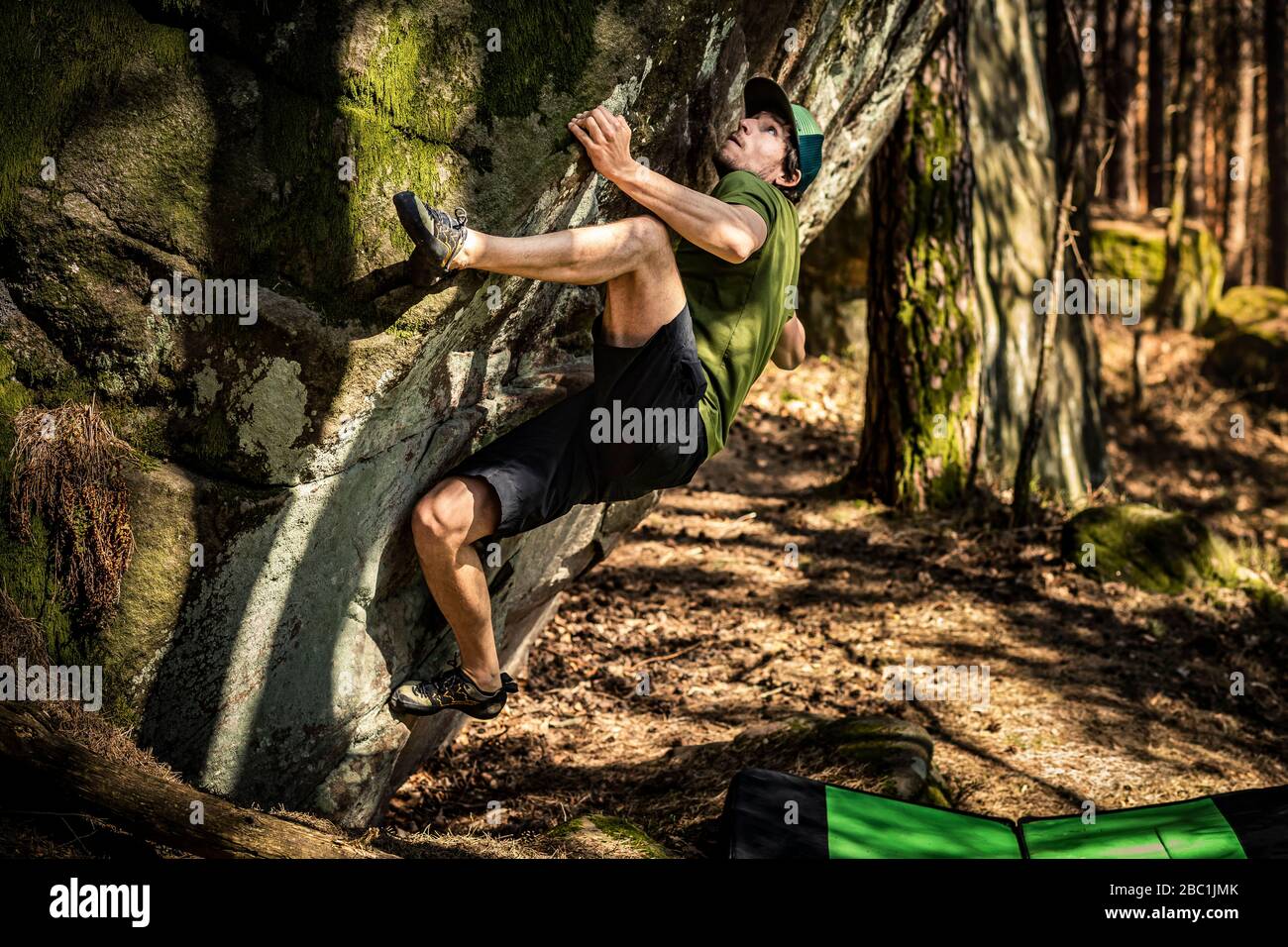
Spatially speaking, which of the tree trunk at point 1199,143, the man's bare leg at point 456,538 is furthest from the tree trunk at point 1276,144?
the man's bare leg at point 456,538

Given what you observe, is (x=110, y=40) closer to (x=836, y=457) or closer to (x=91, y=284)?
(x=91, y=284)

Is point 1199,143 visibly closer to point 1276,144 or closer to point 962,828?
point 1276,144

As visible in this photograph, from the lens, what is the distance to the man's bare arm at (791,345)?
18.0ft

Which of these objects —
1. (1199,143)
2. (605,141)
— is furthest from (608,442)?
(1199,143)

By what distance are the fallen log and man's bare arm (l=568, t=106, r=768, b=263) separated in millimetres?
2504

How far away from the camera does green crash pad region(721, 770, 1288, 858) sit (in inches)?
169

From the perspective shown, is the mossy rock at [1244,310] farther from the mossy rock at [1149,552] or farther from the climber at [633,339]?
the climber at [633,339]

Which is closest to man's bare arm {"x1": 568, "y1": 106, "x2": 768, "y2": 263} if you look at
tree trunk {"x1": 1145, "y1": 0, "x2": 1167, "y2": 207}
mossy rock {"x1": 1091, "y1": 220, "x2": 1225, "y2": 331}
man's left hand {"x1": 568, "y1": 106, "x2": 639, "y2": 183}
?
man's left hand {"x1": 568, "y1": 106, "x2": 639, "y2": 183}

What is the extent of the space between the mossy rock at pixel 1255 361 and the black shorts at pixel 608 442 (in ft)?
48.6

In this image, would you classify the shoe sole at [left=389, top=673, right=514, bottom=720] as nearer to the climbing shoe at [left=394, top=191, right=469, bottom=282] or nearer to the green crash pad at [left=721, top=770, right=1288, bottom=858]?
the green crash pad at [left=721, top=770, right=1288, bottom=858]

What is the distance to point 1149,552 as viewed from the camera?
352 inches

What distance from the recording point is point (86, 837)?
3.79 meters

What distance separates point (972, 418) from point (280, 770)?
675 cm
